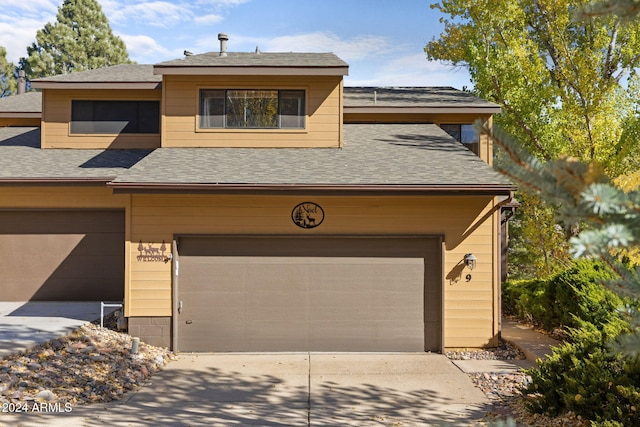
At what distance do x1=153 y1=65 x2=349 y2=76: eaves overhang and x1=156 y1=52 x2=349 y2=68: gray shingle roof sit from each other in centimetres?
9

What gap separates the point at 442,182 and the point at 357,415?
4682 millimetres

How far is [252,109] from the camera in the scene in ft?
39.1

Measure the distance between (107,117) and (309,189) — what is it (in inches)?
283

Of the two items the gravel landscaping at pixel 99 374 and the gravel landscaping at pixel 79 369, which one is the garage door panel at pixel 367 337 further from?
the gravel landscaping at pixel 79 369

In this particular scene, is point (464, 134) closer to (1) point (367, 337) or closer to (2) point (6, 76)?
(1) point (367, 337)

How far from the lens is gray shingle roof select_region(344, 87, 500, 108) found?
14102 mm

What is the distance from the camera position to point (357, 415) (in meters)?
6.68

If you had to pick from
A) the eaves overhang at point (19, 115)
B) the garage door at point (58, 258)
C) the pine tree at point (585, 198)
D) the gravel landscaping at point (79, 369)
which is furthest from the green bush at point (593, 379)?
the eaves overhang at point (19, 115)

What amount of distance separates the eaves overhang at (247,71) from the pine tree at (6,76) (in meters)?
32.4

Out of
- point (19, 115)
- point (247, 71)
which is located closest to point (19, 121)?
point (19, 115)

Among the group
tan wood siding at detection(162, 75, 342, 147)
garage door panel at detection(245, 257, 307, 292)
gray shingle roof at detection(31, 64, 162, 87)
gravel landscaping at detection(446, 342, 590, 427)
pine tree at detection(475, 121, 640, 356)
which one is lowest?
gravel landscaping at detection(446, 342, 590, 427)

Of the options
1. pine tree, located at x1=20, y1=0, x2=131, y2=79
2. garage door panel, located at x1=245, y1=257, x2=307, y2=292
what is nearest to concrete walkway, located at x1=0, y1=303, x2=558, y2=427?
garage door panel, located at x1=245, y1=257, x2=307, y2=292

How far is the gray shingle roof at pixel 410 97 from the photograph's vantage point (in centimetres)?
1410

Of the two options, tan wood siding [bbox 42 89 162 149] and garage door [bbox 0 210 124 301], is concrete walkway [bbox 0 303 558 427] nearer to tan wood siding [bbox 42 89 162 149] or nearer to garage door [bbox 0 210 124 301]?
garage door [bbox 0 210 124 301]
